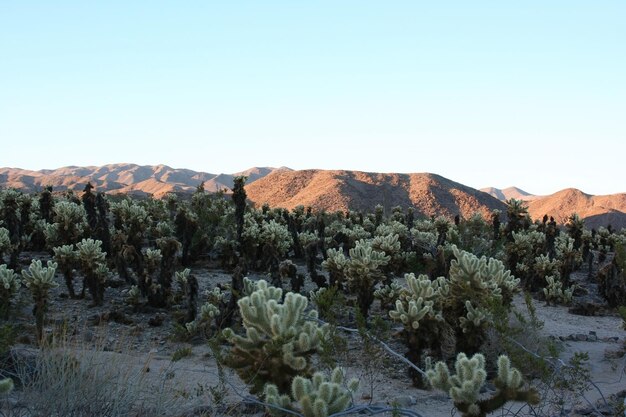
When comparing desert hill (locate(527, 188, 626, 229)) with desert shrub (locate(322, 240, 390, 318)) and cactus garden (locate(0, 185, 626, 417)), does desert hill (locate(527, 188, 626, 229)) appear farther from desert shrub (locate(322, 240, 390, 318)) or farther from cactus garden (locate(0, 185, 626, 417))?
desert shrub (locate(322, 240, 390, 318))

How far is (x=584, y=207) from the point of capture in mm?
51031

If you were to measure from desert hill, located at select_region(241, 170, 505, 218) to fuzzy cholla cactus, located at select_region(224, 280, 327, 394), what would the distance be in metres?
36.1

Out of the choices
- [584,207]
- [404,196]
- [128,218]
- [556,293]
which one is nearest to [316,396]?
[556,293]

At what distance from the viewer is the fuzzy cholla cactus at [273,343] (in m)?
4.14

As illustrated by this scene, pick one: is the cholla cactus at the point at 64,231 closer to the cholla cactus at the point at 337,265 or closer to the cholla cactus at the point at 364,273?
the cholla cactus at the point at 337,265

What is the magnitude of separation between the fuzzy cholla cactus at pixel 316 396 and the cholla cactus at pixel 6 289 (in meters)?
6.19

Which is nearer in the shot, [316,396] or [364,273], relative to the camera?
[316,396]

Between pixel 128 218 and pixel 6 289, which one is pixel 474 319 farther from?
pixel 128 218

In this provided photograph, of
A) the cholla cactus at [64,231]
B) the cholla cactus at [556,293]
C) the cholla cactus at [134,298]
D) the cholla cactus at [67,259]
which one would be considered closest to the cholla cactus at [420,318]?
the cholla cactus at [134,298]

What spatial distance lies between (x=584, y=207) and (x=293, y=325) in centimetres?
5255

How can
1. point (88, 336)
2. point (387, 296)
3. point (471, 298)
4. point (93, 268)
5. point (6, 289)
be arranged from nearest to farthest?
point (471, 298) → point (88, 336) → point (6, 289) → point (93, 268) → point (387, 296)

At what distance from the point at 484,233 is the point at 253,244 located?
379 inches

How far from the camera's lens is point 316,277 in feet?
40.9

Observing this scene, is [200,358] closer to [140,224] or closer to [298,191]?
[140,224]
